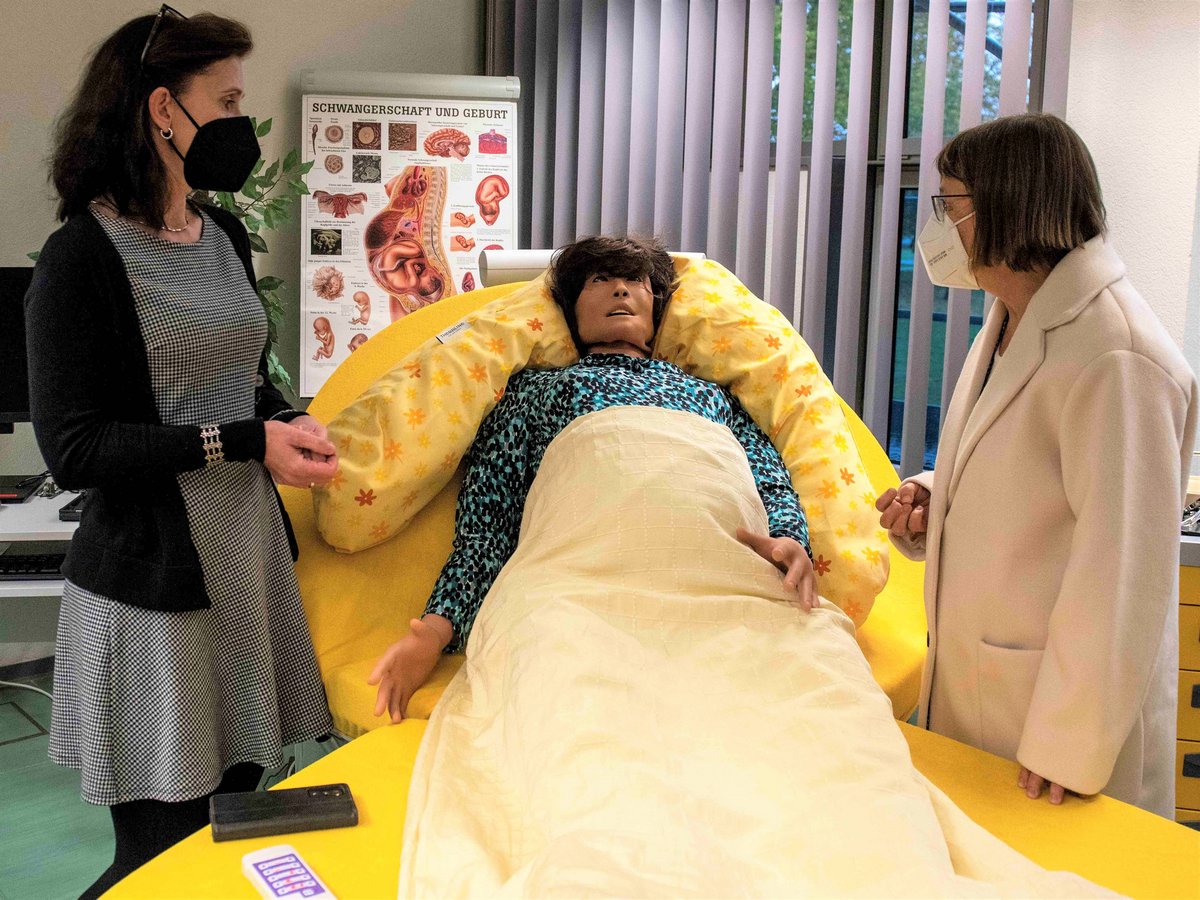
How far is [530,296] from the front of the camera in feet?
7.04

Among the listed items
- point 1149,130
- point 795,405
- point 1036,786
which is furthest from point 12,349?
point 1149,130

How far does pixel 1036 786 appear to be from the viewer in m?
1.35

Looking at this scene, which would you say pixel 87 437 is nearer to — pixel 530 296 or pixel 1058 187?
pixel 530 296

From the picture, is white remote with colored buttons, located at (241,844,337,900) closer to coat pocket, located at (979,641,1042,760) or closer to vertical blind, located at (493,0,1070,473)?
coat pocket, located at (979,641,1042,760)

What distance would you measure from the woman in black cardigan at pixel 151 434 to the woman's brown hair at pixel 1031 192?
0.97m

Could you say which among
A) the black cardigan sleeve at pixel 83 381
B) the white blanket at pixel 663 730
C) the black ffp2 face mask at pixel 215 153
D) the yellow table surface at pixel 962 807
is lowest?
the yellow table surface at pixel 962 807

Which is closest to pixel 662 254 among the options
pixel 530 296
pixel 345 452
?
pixel 530 296

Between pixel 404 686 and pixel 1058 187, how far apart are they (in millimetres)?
1166

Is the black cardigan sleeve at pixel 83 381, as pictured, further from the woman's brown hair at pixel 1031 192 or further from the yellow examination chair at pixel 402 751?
the woman's brown hair at pixel 1031 192

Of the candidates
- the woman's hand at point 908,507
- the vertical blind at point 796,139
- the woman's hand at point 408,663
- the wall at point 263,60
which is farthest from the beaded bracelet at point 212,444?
the wall at point 263,60

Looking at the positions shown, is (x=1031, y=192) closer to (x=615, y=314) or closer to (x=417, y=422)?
(x=615, y=314)

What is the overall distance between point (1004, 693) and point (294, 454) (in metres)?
1.01

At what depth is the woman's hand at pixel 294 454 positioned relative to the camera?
1403 millimetres

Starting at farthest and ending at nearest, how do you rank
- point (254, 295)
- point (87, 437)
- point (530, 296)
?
point (530, 296) < point (254, 295) < point (87, 437)
